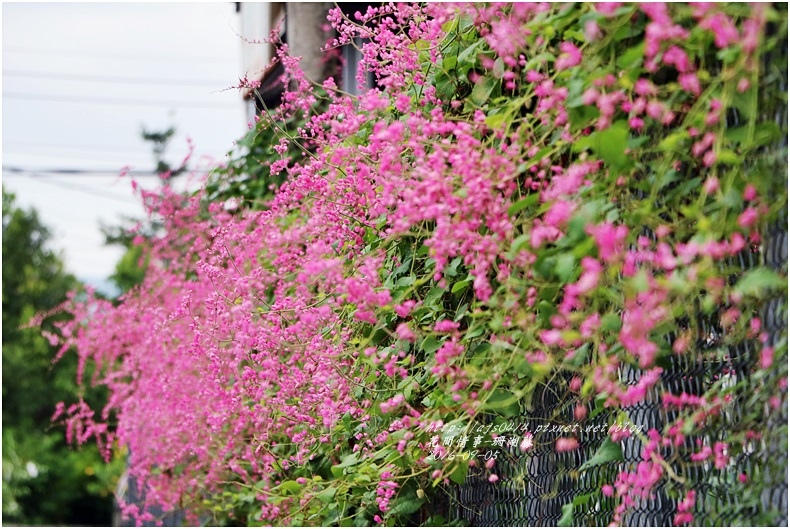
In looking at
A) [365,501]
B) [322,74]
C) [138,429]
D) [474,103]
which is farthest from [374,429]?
[322,74]

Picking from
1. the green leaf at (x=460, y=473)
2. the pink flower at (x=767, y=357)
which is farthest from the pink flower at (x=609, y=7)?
the green leaf at (x=460, y=473)

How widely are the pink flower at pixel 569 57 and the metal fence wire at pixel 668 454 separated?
329mm

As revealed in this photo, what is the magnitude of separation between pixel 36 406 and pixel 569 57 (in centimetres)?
1904

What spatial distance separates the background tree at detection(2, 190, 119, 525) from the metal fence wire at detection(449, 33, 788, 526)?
50.6 ft

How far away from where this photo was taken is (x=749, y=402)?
1836 millimetres

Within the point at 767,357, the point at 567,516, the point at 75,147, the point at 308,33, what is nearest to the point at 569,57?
the point at 767,357

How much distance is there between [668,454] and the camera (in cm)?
220

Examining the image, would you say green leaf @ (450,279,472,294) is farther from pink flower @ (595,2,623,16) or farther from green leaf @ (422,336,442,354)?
pink flower @ (595,2,623,16)

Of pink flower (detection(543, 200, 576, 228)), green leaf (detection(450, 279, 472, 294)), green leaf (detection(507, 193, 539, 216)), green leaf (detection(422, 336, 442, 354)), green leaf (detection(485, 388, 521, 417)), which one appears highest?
green leaf (detection(507, 193, 539, 216))

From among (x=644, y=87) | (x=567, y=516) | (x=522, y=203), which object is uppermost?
(x=644, y=87)

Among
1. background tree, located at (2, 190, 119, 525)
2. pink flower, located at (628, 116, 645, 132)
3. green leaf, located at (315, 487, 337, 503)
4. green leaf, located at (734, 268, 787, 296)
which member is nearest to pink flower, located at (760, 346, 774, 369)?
green leaf, located at (734, 268, 787, 296)

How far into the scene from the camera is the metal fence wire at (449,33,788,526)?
1771 mm

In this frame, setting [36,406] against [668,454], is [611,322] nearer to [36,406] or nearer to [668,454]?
[668,454]

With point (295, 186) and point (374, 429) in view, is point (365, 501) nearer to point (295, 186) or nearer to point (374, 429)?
point (374, 429)
